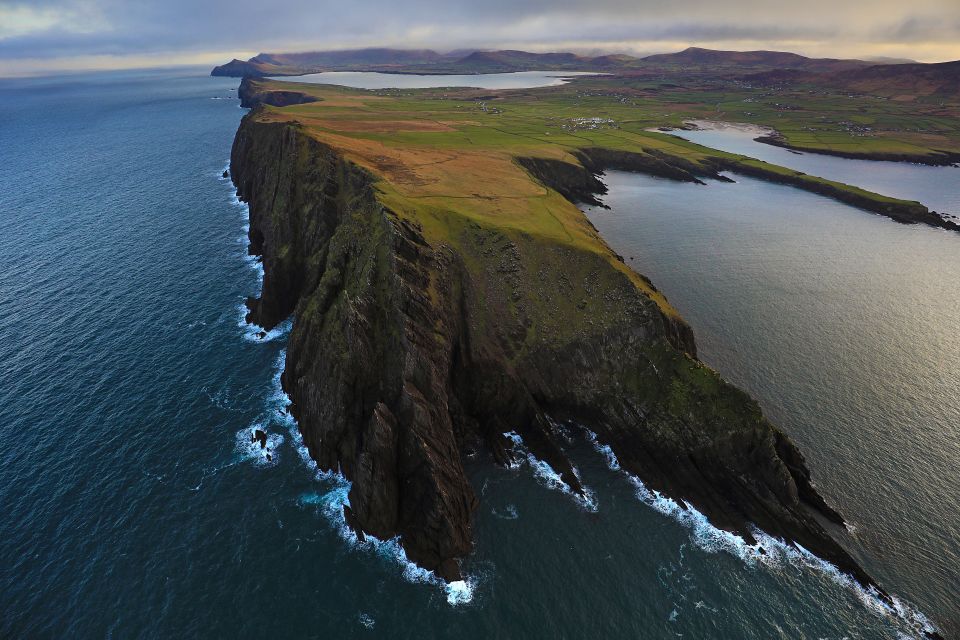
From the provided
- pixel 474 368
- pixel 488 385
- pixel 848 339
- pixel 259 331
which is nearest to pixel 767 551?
pixel 488 385

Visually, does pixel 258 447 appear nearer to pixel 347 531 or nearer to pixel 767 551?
pixel 347 531

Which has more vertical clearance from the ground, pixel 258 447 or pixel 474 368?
pixel 474 368

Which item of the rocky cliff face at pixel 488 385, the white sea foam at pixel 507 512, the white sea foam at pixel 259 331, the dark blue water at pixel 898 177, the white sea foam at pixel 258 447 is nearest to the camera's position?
the rocky cliff face at pixel 488 385

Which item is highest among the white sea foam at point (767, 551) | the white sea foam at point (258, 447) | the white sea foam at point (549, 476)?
the white sea foam at point (258, 447)

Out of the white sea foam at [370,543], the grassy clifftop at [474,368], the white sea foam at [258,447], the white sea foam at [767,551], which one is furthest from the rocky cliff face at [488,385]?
the white sea foam at [258,447]

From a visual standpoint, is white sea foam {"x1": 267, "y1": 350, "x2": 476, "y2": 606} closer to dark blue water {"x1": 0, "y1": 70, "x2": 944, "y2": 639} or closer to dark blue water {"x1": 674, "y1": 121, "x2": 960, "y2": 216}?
dark blue water {"x1": 0, "y1": 70, "x2": 944, "y2": 639}

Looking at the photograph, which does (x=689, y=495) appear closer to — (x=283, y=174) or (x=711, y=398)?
(x=711, y=398)

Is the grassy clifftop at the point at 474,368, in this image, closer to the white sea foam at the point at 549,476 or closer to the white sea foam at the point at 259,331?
the white sea foam at the point at 549,476
